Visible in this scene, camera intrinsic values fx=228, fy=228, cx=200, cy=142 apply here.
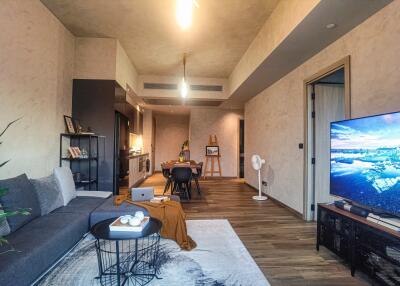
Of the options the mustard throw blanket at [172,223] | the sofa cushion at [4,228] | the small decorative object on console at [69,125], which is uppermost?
the small decorative object on console at [69,125]

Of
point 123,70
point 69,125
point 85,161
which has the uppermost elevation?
point 123,70

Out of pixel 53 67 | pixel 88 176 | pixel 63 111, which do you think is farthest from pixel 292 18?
pixel 88 176

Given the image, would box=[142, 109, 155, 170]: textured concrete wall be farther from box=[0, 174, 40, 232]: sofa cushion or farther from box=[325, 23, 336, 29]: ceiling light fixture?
box=[325, 23, 336, 29]: ceiling light fixture

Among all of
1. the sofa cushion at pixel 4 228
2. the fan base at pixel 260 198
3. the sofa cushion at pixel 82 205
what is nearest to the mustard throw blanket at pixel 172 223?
the sofa cushion at pixel 82 205

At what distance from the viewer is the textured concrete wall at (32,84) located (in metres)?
2.67

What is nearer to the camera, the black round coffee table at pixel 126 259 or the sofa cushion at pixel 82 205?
the black round coffee table at pixel 126 259

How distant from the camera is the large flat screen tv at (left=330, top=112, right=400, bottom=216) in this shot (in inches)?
73.8

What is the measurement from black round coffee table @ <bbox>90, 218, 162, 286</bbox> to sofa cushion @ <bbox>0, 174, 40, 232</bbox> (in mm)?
761

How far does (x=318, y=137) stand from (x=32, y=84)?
441 cm

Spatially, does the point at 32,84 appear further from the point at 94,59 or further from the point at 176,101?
the point at 176,101

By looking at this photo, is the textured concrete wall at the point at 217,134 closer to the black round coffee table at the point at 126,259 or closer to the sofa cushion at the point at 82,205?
→ the sofa cushion at the point at 82,205

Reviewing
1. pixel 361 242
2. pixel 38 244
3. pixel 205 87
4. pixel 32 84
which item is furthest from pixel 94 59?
pixel 361 242

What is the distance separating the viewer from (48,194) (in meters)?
2.78

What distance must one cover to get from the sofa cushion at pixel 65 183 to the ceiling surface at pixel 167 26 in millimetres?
2456
